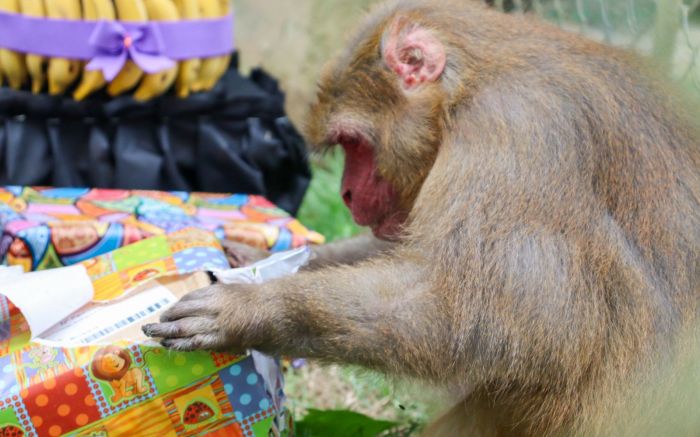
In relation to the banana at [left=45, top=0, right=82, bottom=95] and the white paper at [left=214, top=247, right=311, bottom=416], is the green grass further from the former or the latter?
the banana at [left=45, top=0, right=82, bottom=95]

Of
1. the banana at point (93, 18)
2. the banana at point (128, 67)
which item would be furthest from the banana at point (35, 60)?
the banana at point (128, 67)

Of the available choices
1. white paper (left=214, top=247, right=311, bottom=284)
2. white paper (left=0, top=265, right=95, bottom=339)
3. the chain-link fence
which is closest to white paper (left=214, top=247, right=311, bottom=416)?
white paper (left=214, top=247, right=311, bottom=284)

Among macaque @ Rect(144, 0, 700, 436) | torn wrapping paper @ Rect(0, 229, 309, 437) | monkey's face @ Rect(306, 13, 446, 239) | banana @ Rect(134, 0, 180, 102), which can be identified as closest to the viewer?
torn wrapping paper @ Rect(0, 229, 309, 437)

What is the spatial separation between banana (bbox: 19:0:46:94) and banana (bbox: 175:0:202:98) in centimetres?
71

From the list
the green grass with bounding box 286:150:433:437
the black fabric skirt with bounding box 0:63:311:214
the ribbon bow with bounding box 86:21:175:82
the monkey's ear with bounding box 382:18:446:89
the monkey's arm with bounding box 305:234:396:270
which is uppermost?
the monkey's ear with bounding box 382:18:446:89

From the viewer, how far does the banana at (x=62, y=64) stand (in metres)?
4.98

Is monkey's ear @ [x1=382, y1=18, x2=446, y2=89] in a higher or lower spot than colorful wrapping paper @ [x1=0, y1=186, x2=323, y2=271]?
higher

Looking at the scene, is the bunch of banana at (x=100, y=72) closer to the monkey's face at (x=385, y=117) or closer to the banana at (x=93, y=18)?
the banana at (x=93, y=18)

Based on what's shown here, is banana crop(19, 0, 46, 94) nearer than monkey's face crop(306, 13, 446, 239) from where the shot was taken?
No

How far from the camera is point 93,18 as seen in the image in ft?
16.6

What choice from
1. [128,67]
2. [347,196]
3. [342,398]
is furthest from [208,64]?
[342,398]

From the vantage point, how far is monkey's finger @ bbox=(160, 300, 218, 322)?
10.6ft

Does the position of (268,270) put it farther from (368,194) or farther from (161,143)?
(161,143)

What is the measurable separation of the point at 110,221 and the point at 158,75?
1.20m
